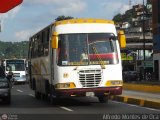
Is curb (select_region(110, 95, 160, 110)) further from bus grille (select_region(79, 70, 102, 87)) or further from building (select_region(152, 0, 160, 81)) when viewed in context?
building (select_region(152, 0, 160, 81))

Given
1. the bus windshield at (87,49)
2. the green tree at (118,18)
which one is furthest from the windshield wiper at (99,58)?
the green tree at (118,18)

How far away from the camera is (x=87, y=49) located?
63.6 feet

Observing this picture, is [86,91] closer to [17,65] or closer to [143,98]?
[143,98]

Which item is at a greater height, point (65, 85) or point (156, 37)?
point (156, 37)

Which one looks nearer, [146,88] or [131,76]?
[146,88]

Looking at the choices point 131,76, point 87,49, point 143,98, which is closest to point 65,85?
point 87,49

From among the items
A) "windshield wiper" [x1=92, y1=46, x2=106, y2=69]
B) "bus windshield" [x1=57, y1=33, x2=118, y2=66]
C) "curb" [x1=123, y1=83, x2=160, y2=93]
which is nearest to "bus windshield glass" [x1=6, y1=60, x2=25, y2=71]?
"curb" [x1=123, y1=83, x2=160, y2=93]

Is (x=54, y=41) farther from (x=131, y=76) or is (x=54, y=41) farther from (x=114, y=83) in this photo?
(x=131, y=76)

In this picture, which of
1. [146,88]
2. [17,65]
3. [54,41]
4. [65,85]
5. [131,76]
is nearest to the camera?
[54,41]

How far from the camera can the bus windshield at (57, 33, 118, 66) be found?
63.1ft

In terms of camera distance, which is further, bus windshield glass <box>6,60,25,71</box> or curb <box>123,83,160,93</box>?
bus windshield glass <box>6,60,25,71</box>

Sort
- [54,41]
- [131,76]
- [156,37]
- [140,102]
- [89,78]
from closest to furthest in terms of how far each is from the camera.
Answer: [54,41], [89,78], [140,102], [156,37], [131,76]

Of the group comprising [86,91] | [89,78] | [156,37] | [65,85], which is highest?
[156,37]

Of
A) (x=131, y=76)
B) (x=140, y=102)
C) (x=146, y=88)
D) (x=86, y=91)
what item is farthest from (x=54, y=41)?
(x=131, y=76)
